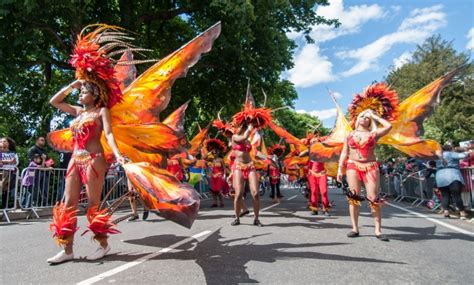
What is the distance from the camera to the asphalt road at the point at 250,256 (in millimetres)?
4102

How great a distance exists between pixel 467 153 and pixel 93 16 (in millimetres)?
12973

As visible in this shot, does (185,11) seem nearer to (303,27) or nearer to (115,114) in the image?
(303,27)

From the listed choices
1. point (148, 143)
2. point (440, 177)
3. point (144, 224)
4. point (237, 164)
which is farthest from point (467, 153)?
point (148, 143)

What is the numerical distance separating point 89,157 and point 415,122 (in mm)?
5614

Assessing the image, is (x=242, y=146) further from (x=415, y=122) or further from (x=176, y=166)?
(x=415, y=122)

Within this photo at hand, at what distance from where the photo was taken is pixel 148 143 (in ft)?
17.4

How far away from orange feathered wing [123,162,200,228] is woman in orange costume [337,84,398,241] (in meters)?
3.44

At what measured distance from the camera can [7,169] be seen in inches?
382

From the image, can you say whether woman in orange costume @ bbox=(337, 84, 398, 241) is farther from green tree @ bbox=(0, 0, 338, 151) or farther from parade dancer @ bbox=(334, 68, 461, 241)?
green tree @ bbox=(0, 0, 338, 151)

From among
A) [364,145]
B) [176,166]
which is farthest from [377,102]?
[176,166]

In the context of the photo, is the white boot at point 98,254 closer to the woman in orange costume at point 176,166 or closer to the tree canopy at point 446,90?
the woman in orange costume at point 176,166

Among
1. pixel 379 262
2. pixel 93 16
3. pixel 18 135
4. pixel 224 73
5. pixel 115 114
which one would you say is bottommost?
pixel 379 262

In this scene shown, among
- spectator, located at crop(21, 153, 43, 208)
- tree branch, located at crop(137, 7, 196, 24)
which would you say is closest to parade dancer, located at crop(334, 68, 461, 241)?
spectator, located at crop(21, 153, 43, 208)

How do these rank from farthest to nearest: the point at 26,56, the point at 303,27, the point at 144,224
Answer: the point at 303,27
the point at 26,56
the point at 144,224
